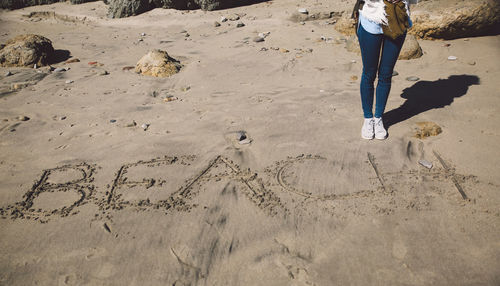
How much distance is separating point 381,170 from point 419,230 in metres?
0.65

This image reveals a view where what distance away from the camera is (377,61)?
8.77 feet

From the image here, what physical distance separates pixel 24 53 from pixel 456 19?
7078 mm

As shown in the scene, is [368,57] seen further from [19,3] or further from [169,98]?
[19,3]

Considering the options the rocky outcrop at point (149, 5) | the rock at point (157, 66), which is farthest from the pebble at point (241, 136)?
the rocky outcrop at point (149, 5)

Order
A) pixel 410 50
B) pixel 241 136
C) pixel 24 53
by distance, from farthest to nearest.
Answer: pixel 24 53 < pixel 410 50 < pixel 241 136

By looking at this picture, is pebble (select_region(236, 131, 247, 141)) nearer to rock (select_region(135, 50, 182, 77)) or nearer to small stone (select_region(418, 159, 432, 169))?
small stone (select_region(418, 159, 432, 169))

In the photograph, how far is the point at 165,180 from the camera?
8.39 ft

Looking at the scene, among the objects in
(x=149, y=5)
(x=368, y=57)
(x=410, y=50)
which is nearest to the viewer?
(x=368, y=57)

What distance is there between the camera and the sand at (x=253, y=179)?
1838mm

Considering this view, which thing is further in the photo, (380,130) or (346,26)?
(346,26)

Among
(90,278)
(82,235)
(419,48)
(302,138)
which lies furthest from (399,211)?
(419,48)

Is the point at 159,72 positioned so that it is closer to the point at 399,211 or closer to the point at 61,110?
the point at 61,110

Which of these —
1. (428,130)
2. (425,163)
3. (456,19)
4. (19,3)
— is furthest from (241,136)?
(19,3)

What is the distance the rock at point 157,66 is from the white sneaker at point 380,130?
317 centimetres
